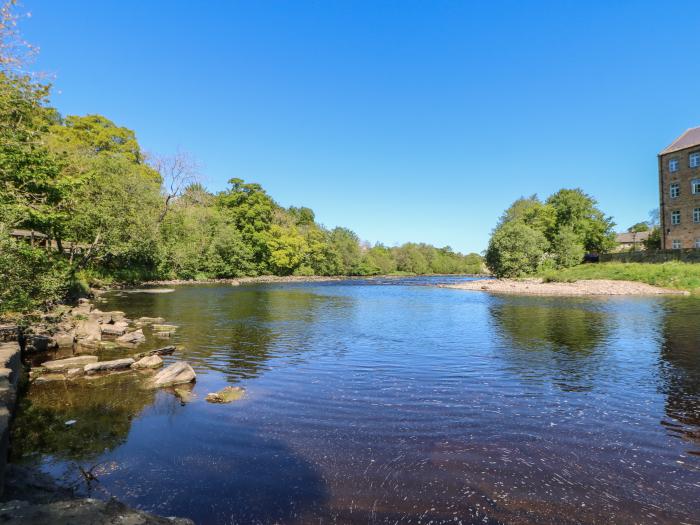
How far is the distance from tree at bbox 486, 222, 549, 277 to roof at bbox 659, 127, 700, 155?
64.6ft

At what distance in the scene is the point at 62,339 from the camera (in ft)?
51.6

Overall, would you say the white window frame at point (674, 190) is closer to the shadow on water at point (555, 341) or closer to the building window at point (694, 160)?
the building window at point (694, 160)

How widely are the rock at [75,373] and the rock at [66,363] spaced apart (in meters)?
0.38

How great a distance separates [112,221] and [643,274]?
56696mm

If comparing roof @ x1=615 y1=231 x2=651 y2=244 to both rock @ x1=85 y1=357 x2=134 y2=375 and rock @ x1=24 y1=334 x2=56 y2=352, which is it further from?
rock @ x1=24 y1=334 x2=56 y2=352

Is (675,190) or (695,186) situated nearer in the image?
(695,186)

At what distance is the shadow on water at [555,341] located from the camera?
41.3 ft

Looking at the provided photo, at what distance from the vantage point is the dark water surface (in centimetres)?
573

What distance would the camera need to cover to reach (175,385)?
11.1 meters

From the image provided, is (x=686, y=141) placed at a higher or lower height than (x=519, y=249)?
higher

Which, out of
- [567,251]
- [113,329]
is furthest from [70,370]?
[567,251]

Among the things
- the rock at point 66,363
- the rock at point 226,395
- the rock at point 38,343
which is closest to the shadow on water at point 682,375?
the rock at point 226,395

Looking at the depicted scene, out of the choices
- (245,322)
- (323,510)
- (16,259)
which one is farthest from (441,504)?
(245,322)

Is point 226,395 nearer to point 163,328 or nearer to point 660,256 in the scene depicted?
point 163,328
